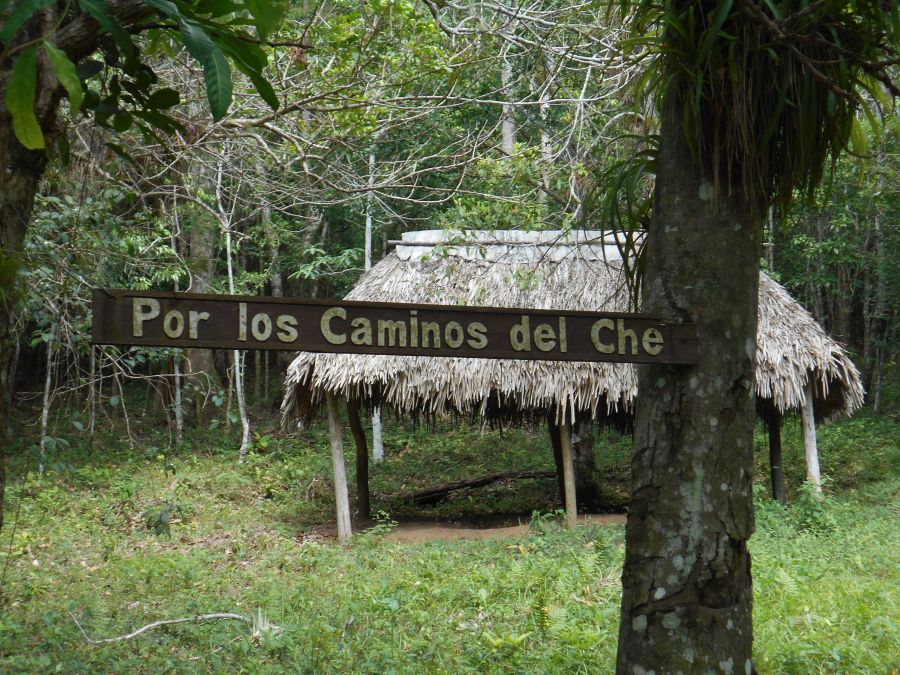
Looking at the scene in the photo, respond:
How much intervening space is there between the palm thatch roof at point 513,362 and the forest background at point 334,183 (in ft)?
2.48

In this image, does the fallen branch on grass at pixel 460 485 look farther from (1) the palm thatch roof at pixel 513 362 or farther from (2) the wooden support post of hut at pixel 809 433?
(2) the wooden support post of hut at pixel 809 433

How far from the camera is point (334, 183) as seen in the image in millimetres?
7227

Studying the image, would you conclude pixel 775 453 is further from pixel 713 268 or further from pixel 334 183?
pixel 713 268

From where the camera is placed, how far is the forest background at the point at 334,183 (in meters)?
5.76

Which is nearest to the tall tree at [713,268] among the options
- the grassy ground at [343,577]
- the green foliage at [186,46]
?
the green foliage at [186,46]

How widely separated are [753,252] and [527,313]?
79cm

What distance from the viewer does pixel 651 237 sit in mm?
2977

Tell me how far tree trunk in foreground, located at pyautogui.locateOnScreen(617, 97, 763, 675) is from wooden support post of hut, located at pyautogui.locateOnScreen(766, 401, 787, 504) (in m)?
8.69

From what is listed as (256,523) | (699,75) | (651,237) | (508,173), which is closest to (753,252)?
(651,237)

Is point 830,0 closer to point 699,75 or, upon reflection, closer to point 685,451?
point 699,75

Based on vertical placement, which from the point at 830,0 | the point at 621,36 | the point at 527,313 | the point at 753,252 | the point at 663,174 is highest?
the point at 621,36

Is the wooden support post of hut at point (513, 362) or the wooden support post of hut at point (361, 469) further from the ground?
the wooden support post of hut at point (513, 362)

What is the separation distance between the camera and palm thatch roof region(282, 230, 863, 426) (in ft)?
32.9

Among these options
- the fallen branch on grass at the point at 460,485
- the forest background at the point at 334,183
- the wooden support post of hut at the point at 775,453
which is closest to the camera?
the forest background at the point at 334,183
